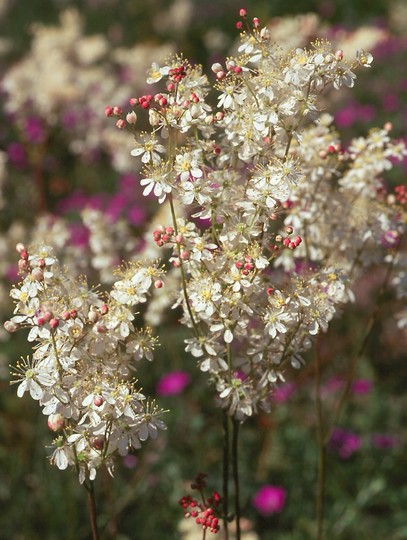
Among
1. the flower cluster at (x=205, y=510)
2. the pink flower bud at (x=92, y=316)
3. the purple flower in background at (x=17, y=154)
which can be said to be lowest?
the flower cluster at (x=205, y=510)

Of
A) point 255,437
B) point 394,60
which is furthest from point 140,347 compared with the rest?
point 394,60

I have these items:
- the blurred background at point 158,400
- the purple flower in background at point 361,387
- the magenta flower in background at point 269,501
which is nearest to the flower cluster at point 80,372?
the blurred background at point 158,400

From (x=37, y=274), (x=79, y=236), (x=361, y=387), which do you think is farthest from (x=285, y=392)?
(x=37, y=274)

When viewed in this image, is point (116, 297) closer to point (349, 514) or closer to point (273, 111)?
point (273, 111)

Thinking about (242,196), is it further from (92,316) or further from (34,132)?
(34,132)

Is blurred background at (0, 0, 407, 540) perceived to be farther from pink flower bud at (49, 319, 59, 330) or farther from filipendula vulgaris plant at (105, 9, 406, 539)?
pink flower bud at (49, 319, 59, 330)

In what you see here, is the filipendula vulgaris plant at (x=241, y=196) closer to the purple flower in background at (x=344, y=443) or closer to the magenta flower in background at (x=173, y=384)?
the purple flower in background at (x=344, y=443)

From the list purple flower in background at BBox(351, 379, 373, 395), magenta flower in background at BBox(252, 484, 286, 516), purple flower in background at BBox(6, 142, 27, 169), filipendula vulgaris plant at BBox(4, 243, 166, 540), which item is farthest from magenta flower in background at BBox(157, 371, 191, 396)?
purple flower in background at BBox(6, 142, 27, 169)
